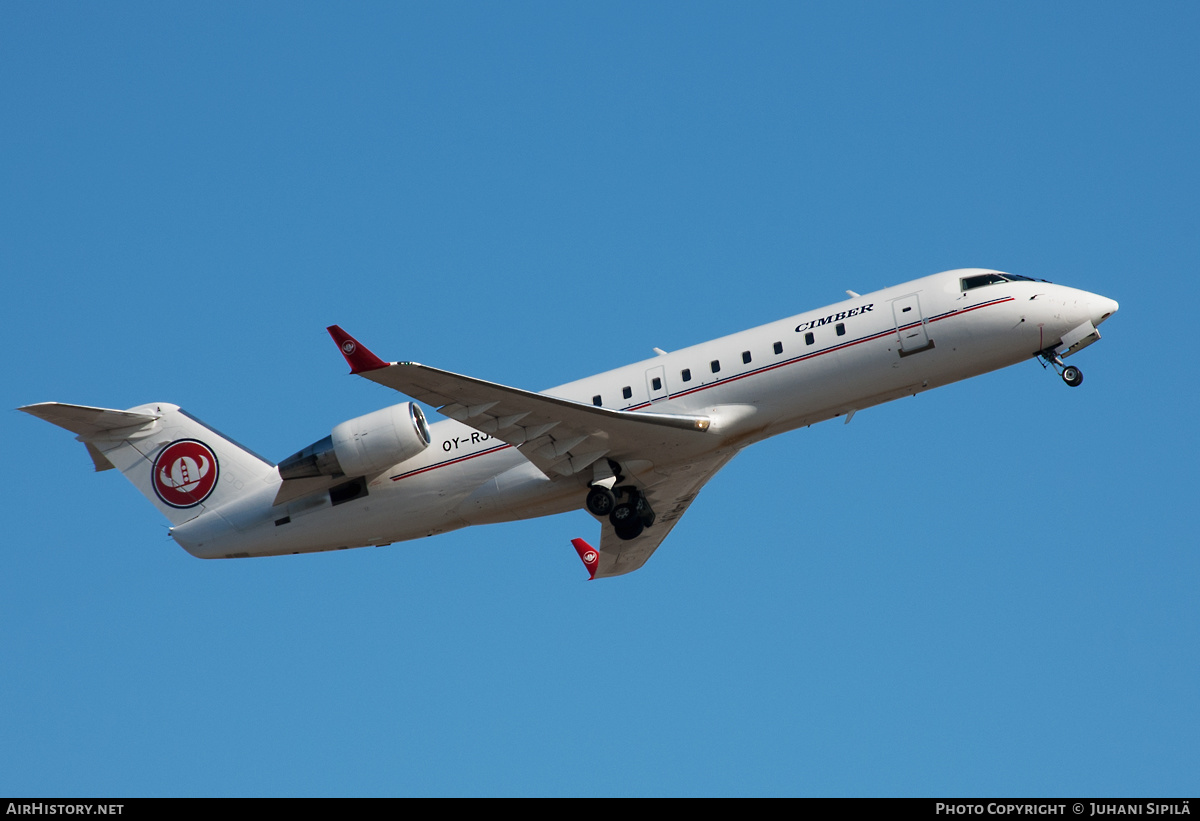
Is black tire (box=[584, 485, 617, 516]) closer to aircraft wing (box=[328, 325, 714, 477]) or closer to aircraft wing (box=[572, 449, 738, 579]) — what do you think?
aircraft wing (box=[328, 325, 714, 477])

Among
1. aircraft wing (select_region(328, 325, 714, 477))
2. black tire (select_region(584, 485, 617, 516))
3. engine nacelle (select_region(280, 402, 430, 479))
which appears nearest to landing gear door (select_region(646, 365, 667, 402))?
aircraft wing (select_region(328, 325, 714, 477))

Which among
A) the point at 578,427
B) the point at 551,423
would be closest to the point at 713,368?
the point at 578,427

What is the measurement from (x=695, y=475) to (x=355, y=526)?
6.74 meters

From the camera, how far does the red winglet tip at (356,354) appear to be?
19.7 metres

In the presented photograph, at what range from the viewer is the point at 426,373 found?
67.1ft

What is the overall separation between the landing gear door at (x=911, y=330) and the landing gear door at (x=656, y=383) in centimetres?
425

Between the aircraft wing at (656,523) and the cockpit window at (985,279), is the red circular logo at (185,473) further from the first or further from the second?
the cockpit window at (985,279)

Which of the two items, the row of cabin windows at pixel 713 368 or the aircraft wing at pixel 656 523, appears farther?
the aircraft wing at pixel 656 523

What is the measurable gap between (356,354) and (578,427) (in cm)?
438

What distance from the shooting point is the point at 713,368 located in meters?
22.7

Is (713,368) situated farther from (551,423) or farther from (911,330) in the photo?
(911,330)

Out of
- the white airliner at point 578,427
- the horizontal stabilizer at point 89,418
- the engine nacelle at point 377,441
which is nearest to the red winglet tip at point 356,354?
the white airliner at point 578,427

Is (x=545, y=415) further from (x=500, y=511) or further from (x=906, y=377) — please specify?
(x=906, y=377)
